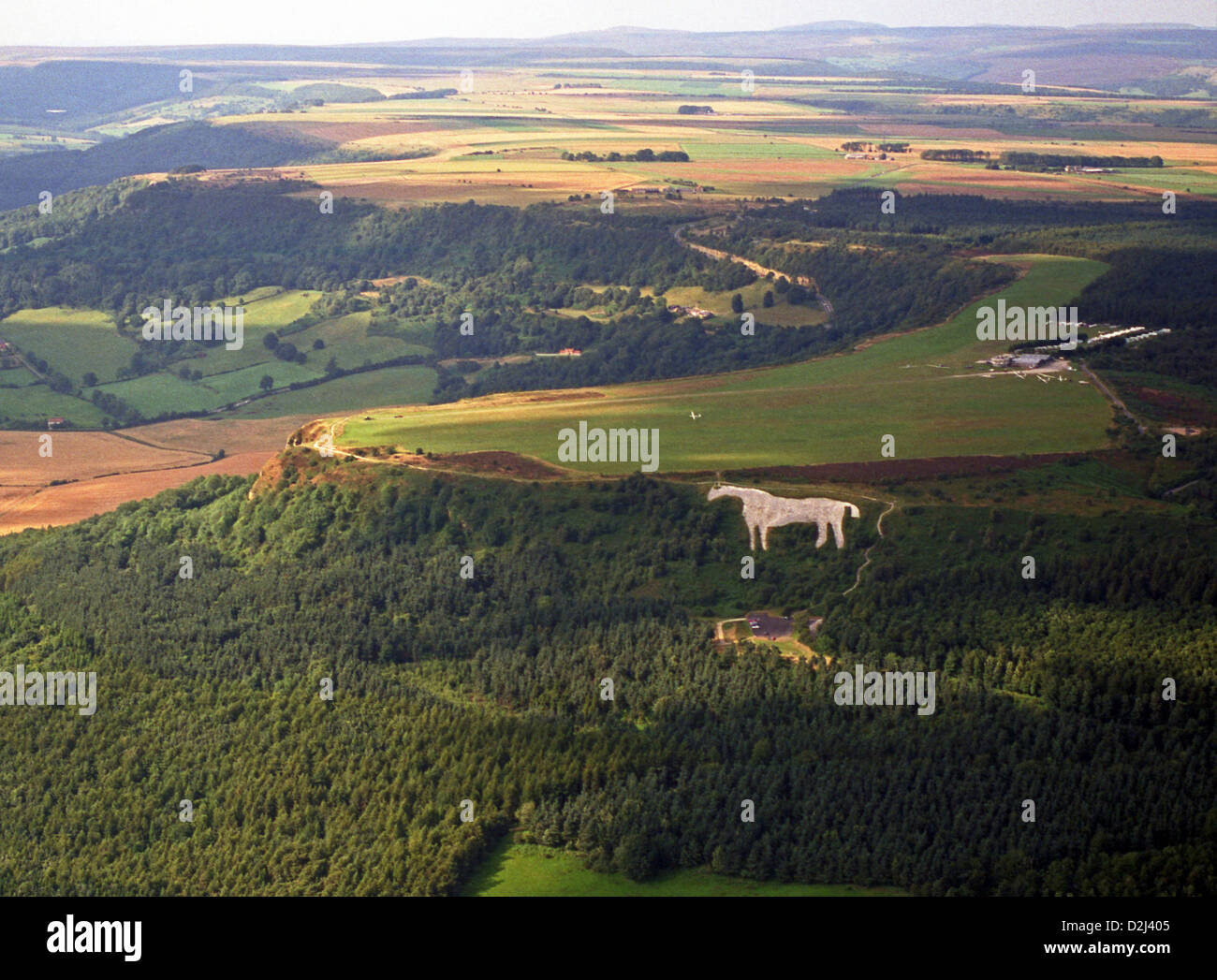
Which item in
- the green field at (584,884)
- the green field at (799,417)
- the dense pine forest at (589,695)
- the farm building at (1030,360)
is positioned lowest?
the green field at (584,884)

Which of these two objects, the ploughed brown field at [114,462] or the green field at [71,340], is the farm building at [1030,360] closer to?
the ploughed brown field at [114,462]

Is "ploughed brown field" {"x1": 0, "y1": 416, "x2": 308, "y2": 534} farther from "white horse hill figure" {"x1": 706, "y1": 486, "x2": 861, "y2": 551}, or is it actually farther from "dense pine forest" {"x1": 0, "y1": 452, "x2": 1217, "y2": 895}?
"white horse hill figure" {"x1": 706, "y1": 486, "x2": 861, "y2": 551}

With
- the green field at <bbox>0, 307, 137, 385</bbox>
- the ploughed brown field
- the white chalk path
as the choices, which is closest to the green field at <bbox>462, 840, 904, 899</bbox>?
the white chalk path

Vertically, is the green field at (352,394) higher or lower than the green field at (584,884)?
higher

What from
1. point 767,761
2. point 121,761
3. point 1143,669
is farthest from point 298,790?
point 1143,669

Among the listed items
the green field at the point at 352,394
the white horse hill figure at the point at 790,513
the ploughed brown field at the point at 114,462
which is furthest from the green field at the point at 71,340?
the white horse hill figure at the point at 790,513
